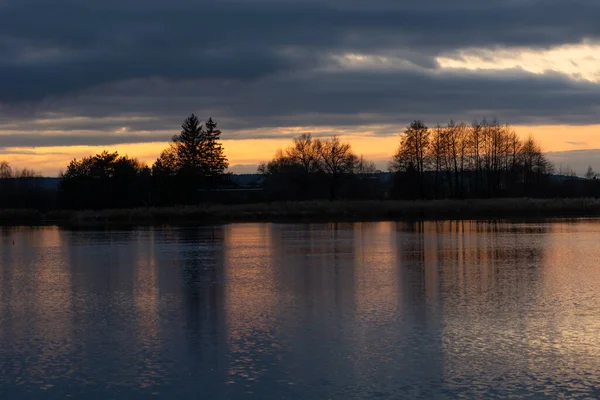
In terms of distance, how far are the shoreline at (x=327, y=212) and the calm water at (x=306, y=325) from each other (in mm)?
33186

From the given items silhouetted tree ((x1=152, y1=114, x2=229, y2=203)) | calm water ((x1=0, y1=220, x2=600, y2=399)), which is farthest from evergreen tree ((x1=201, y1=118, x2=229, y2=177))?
calm water ((x1=0, y1=220, x2=600, y2=399))

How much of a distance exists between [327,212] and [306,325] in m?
49.1

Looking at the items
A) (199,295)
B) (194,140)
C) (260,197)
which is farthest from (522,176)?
(199,295)

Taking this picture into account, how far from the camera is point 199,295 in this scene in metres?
18.0

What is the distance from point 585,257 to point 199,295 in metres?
13.1

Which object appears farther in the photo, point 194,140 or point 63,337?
point 194,140

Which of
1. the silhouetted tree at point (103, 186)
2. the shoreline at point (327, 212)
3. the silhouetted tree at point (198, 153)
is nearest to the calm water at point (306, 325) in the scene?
the shoreline at point (327, 212)

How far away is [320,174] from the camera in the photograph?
286 ft

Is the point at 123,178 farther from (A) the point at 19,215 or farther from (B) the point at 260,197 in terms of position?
(B) the point at 260,197

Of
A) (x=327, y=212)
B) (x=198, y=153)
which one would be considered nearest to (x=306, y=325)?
(x=327, y=212)

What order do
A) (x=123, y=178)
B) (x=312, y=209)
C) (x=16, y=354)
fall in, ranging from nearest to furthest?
(x=16, y=354), (x=312, y=209), (x=123, y=178)

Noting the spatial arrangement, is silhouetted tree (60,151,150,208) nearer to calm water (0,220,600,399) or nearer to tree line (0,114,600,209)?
tree line (0,114,600,209)

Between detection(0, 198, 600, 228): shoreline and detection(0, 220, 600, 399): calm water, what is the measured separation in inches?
1307

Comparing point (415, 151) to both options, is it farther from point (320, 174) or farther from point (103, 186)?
point (103, 186)
